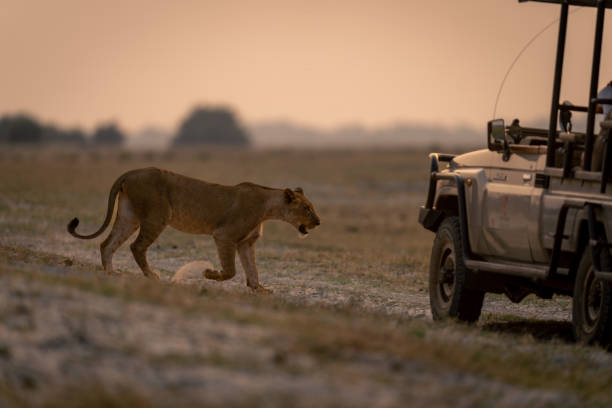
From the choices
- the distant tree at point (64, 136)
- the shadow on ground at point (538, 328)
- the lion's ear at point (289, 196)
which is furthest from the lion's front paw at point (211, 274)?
the distant tree at point (64, 136)

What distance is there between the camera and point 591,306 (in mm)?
9086

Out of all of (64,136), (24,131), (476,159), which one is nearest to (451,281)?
(476,159)

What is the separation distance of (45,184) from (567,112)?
100 feet

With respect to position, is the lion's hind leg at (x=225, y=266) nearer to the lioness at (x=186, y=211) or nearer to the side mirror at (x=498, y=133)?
the lioness at (x=186, y=211)

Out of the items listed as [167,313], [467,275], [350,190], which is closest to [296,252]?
[467,275]

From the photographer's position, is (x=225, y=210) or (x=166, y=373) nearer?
(x=166, y=373)

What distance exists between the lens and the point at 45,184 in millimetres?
37875

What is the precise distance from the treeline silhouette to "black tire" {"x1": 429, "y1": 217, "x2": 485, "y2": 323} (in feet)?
373

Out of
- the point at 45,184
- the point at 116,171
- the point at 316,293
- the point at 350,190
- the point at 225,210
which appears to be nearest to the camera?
the point at 225,210

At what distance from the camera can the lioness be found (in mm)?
12219

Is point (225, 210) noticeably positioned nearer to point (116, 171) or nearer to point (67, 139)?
point (116, 171)

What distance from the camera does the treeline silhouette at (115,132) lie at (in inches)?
4749

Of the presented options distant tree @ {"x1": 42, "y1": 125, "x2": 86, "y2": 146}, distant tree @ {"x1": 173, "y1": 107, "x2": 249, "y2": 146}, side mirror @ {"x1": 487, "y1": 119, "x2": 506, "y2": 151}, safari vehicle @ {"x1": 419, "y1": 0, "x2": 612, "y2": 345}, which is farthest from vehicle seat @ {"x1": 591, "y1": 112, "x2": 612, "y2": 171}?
distant tree @ {"x1": 173, "y1": 107, "x2": 249, "y2": 146}

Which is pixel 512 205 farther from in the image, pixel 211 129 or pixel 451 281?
pixel 211 129
